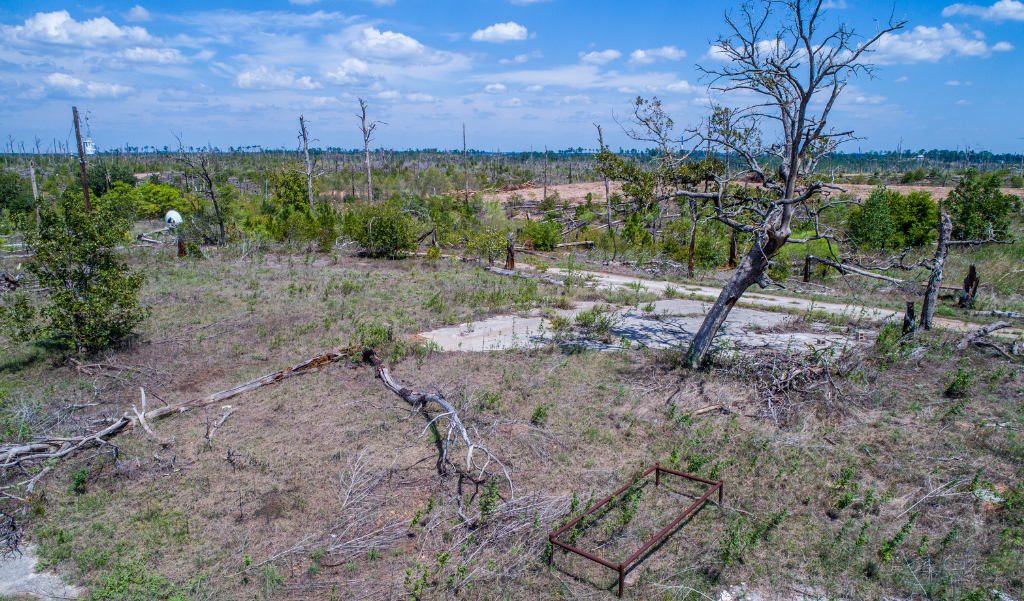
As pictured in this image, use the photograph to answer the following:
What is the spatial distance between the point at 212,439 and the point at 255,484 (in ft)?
4.46

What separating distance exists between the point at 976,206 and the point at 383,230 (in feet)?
69.2

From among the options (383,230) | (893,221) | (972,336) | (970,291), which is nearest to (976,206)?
(893,221)

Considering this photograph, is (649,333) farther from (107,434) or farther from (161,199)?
(161,199)

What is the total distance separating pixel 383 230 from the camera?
67.4 feet

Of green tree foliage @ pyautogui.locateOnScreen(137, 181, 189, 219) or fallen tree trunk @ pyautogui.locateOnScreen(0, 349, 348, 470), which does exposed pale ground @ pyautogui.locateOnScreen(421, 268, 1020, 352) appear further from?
green tree foliage @ pyautogui.locateOnScreen(137, 181, 189, 219)

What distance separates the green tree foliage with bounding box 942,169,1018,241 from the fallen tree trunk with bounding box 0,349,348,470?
21.6 meters

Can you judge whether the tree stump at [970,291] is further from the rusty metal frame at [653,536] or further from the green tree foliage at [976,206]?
the rusty metal frame at [653,536]

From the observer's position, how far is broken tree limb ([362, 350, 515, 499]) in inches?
226


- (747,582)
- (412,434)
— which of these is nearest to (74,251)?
(412,434)

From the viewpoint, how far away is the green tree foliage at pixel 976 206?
19078 millimetres

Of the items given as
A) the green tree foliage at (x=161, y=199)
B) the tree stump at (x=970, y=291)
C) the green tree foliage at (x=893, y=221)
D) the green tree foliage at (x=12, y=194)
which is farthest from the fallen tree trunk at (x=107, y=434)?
the green tree foliage at (x=12, y=194)

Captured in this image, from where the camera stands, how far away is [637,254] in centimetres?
2212

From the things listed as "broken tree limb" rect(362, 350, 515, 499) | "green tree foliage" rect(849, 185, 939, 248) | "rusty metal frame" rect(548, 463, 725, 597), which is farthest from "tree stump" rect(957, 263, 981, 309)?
"broken tree limb" rect(362, 350, 515, 499)

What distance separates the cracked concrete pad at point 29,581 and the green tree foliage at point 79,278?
5537mm
